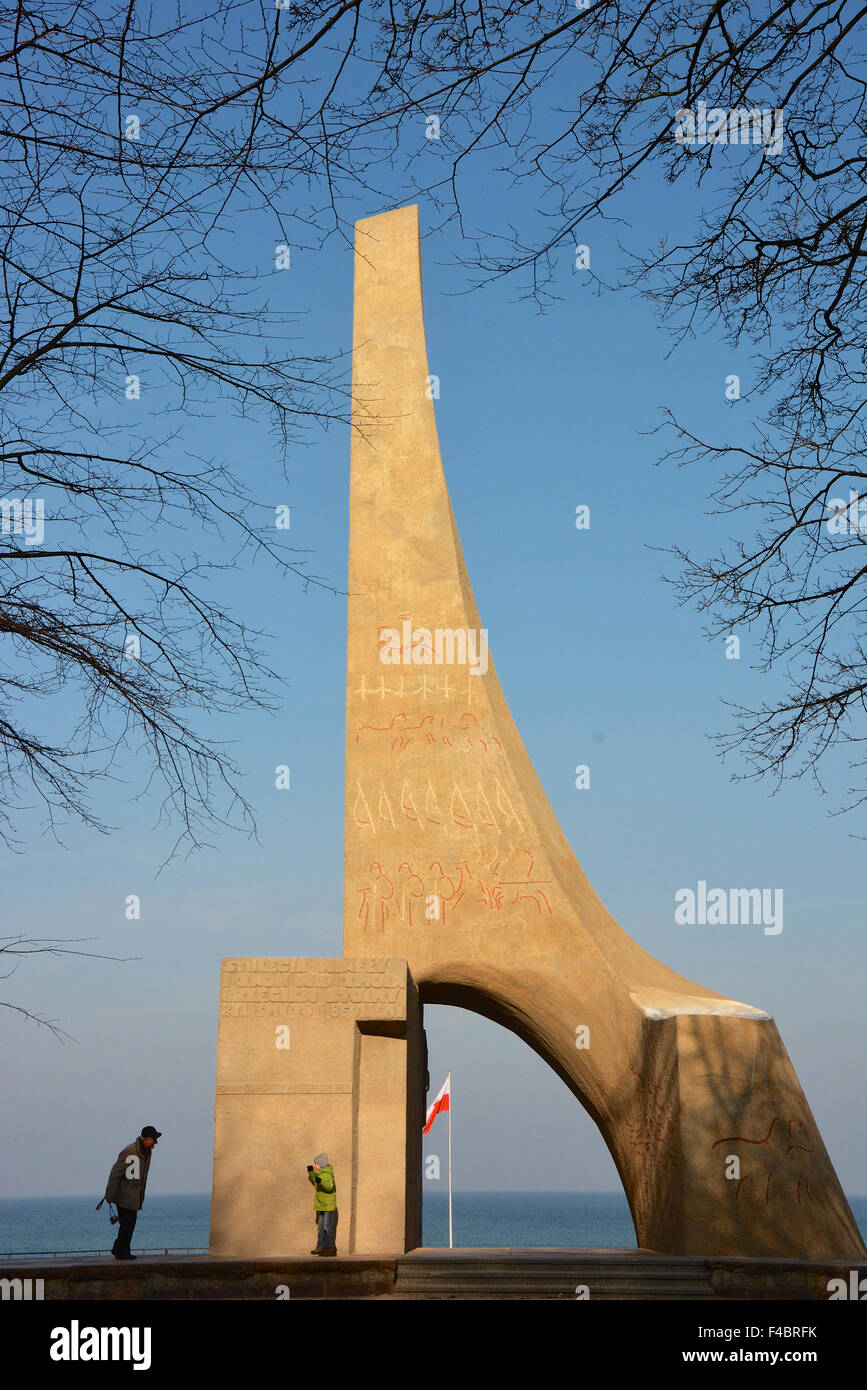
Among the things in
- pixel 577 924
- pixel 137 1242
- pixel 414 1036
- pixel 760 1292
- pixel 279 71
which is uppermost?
pixel 279 71

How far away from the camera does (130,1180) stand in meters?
9.38

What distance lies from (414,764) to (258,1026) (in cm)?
366

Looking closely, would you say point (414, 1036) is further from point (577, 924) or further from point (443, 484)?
point (443, 484)

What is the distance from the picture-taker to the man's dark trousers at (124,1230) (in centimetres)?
904

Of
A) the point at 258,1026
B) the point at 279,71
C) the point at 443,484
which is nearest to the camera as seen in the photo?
the point at 279,71

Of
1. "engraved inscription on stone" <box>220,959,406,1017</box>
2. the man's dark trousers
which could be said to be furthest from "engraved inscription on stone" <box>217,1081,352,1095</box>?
the man's dark trousers

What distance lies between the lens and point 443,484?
14.3 meters

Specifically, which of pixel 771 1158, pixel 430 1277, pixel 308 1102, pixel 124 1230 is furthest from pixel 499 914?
pixel 124 1230
